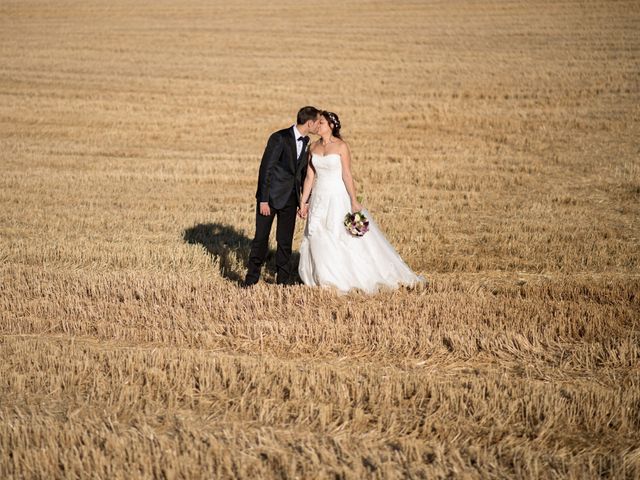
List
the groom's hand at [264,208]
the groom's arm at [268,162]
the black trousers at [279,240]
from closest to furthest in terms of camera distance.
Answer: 1. the groom's arm at [268,162]
2. the groom's hand at [264,208]
3. the black trousers at [279,240]

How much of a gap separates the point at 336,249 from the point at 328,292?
1.66 feet

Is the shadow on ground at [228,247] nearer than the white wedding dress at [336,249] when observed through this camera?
No

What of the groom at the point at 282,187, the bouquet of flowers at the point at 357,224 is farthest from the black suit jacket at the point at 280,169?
the bouquet of flowers at the point at 357,224

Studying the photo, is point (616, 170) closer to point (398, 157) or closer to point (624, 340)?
point (398, 157)

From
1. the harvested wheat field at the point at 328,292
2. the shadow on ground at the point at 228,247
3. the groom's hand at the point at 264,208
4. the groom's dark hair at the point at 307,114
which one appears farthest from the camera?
the shadow on ground at the point at 228,247

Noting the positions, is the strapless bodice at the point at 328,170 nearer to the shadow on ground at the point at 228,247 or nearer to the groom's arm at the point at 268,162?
the groom's arm at the point at 268,162

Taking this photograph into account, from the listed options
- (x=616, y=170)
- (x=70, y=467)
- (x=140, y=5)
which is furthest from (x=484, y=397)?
(x=140, y=5)

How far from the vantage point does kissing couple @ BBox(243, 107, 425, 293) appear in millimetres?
8031

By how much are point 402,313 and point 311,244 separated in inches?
56.4

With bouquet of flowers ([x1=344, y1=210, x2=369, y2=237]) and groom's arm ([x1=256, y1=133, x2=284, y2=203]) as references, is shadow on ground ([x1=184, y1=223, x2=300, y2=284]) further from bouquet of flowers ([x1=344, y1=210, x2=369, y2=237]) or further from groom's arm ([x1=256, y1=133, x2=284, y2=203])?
bouquet of flowers ([x1=344, y1=210, x2=369, y2=237])

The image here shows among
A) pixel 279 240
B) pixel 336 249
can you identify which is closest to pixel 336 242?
pixel 336 249

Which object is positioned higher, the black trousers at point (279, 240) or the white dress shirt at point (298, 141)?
the white dress shirt at point (298, 141)

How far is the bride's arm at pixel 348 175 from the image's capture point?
315 inches

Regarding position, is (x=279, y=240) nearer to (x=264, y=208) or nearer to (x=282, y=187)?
(x=264, y=208)
